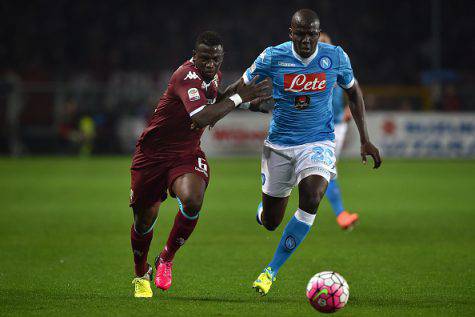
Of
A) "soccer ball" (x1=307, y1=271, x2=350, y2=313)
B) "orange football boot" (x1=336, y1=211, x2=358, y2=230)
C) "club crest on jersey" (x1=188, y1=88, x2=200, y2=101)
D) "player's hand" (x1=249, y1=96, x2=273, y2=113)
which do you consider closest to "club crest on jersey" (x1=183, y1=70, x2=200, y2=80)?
"club crest on jersey" (x1=188, y1=88, x2=200, y2=101)

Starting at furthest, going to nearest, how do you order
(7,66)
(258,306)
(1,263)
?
(7,66)
(1,263)
(258,306)

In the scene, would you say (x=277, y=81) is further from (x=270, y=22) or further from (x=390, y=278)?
(x=270, y=22)

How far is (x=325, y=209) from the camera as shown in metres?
14.1

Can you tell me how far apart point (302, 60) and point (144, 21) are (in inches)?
978

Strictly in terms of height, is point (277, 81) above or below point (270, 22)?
above

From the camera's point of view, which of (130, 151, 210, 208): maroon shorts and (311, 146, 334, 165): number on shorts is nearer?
(130, 151, 210, 208): maroon shorts

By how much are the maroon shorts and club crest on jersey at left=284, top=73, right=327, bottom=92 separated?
3.68 ft

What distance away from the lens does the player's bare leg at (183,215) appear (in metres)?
6.84

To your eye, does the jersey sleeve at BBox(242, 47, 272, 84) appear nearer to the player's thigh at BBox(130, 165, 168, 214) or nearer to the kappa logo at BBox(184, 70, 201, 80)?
the kappa logo at BBox(184, 70, 201, 80)

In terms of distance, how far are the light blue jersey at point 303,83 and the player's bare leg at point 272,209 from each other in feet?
1.88

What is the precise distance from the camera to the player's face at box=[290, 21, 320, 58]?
7.16 meters

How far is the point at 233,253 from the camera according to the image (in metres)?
9.45

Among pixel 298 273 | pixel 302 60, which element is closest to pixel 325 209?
pixel 298 273

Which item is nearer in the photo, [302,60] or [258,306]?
[258,306]
